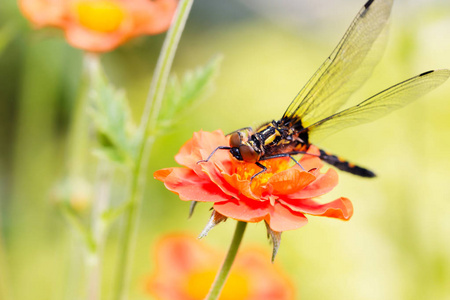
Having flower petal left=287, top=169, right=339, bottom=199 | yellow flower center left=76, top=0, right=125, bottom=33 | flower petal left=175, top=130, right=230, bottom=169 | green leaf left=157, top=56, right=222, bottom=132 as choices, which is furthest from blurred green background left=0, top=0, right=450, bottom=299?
flower petal left=287, top=169, right=339, bottom=199

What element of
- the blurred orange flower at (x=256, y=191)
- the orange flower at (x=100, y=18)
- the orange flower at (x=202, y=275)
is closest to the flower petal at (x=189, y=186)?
the blurred orange flower at (x=256, y=191)

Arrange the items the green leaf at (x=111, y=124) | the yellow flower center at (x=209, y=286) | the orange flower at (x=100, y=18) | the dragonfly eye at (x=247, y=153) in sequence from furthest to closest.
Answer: the yellow flower center at (x=209, y=286) → the orange flower at (x=100, y=18) → the green leaf at (x=111, y=124) → the dragonfly eye at (x=247, y=153)

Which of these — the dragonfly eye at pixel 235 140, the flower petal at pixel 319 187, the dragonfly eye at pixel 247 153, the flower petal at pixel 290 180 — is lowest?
the flower petal at pixel 319 187

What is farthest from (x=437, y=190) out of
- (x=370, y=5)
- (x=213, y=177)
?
(x=213, y=177)

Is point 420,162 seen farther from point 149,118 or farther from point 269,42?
point 269,42

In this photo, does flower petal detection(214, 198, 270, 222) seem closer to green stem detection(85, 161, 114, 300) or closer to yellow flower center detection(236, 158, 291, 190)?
yellow flower center detection(236, 158, 291, 190)

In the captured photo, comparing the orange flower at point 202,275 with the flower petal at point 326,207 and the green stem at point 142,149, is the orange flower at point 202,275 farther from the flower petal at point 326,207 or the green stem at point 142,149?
the flower petal at point 326,207

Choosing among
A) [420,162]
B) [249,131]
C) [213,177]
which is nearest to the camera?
[213,177]
